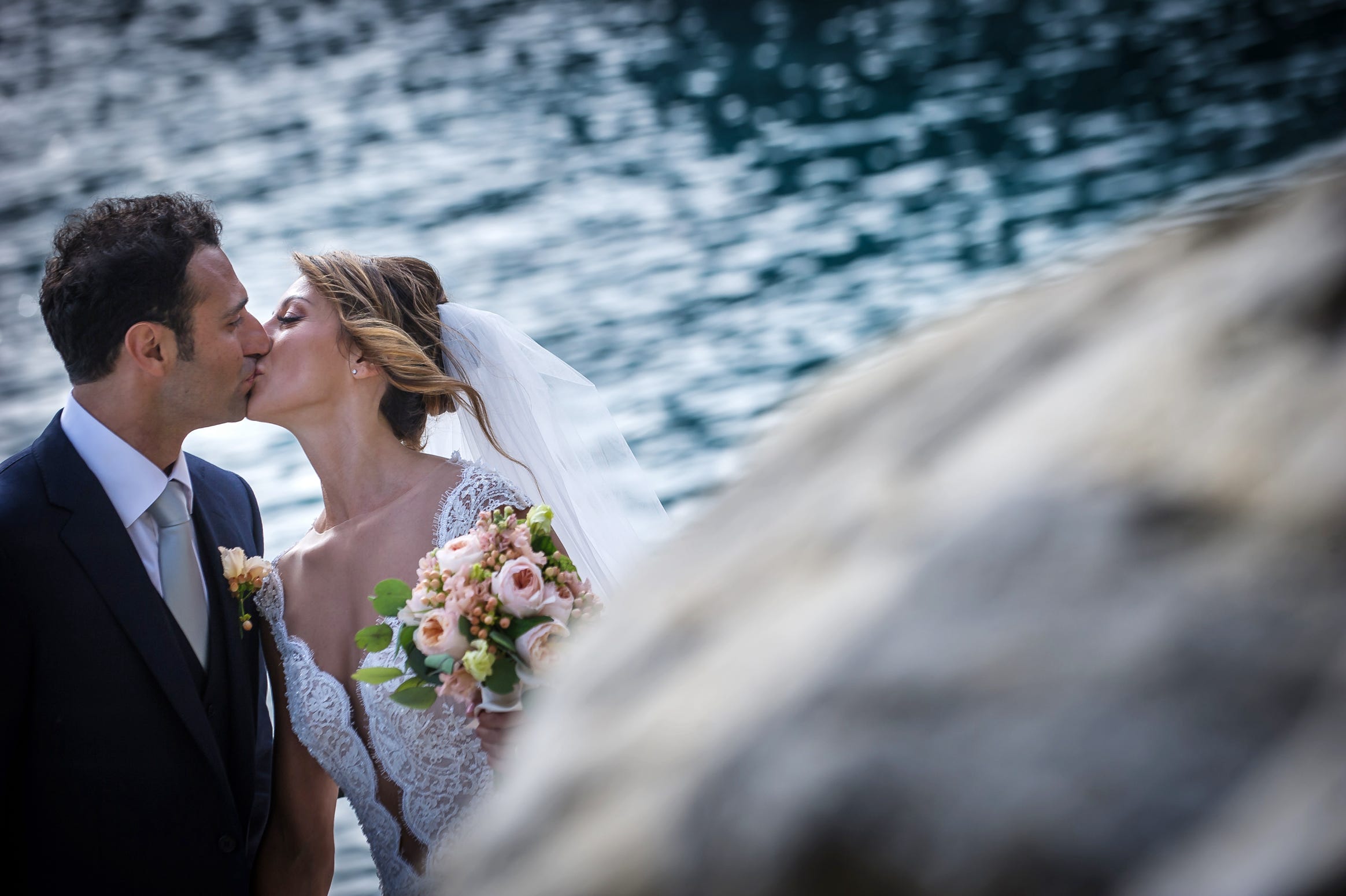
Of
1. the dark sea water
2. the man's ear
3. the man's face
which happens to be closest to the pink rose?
the man's face

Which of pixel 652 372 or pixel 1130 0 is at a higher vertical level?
pixel 1130 0

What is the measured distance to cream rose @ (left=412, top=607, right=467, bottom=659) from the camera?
2.32 m

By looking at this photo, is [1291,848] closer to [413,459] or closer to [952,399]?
[952,399]

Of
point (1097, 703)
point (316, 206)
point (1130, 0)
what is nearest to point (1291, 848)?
point (1097, 703)

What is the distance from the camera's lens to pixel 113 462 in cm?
257

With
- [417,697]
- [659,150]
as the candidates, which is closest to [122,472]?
[417,697]

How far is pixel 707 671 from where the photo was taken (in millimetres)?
406

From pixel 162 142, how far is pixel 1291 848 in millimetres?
16441

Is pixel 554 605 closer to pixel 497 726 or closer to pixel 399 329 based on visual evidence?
pixel 497 726

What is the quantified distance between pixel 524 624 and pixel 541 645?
81 millimetres

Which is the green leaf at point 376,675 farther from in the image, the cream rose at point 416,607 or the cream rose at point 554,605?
the cream rose at point 554,605

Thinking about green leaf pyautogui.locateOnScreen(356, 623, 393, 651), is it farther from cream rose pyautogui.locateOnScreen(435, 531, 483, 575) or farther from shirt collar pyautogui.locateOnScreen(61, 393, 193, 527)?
shirt collar pyautogui.locateOnScreen(61, 393, 193, 527)

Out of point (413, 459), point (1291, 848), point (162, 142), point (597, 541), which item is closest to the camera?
point (1291, 848)

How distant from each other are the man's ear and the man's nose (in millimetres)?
198
